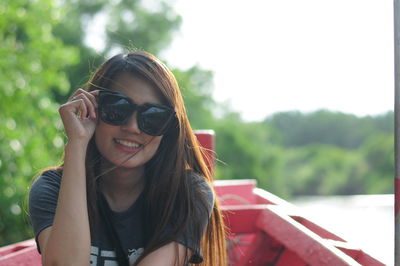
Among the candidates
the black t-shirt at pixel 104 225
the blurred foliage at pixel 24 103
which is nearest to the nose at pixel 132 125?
the black t-shirt at pixel 104 225

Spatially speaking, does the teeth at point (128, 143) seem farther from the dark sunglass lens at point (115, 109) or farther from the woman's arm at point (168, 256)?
the woman's arm at point (168, 256)

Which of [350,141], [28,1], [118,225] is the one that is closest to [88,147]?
[118,225]

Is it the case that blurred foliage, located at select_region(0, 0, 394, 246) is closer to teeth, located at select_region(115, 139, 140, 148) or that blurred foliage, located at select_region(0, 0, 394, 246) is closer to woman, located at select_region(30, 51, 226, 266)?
woman, located at select_region(30, 51, 226, 266)

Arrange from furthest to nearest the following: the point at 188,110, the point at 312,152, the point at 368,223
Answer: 1. the point at 312,152
2. the point at 188,110
3. the point at 368,223

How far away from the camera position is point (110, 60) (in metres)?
2.23

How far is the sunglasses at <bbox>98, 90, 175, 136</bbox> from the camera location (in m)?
2.07

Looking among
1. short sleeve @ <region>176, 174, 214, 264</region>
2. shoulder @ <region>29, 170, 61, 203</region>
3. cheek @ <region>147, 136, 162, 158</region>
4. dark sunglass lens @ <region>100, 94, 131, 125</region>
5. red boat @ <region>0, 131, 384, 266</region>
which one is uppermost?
dark sunglass lens @ <region>100, 94, 131, 125</region>

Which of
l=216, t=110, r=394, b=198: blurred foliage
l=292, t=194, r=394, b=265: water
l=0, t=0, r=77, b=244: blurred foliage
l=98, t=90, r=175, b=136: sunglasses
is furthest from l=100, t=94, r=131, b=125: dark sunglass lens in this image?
l=216, t=110, r=394, b=198: blurred foliage

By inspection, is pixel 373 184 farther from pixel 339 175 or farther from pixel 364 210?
pixel 364 210

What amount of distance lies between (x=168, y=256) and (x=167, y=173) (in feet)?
1.01

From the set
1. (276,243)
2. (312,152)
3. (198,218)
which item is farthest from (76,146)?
(312,152)

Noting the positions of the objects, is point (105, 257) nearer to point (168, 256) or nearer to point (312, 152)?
point (168, 256)

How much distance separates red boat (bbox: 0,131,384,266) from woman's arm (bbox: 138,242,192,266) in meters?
0.42

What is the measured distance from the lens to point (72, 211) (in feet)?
6.44
